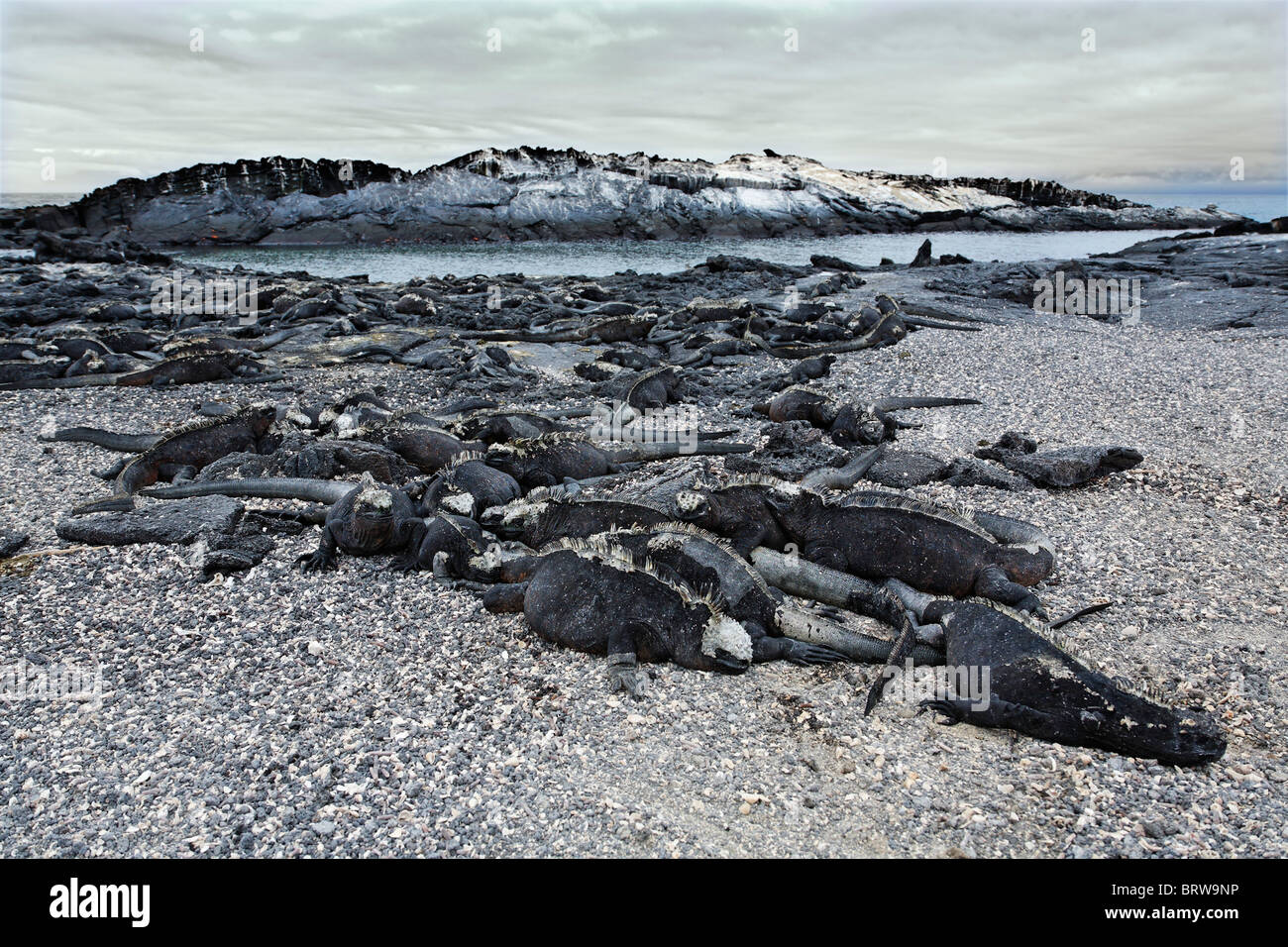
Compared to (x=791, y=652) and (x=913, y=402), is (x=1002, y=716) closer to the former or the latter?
(x=791, y=652)

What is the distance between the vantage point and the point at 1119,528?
6.91 meters

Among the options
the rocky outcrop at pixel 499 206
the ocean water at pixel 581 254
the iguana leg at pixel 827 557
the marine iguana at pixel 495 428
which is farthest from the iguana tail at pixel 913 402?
the rocky outcrop at pixel 499 206

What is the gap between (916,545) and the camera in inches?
226

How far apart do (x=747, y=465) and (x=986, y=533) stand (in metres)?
3.03

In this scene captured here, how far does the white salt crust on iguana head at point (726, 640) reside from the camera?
4918 mm

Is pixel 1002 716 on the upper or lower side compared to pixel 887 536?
lower

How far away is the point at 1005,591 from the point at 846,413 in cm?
462

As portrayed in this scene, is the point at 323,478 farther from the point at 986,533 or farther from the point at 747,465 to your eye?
the point at 986,533

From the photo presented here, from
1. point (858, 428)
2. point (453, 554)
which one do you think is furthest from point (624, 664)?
point (858, 428)

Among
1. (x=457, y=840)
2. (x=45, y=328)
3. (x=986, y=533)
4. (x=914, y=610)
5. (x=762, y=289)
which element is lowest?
(x=457, y=840)

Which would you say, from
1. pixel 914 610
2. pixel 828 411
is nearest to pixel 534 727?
pixel 914 610

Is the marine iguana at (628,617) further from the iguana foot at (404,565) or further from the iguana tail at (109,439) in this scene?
the iguana tail at (109,439)

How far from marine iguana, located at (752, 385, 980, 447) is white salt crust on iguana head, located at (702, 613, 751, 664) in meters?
5.16

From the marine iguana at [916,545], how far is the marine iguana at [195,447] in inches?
267
